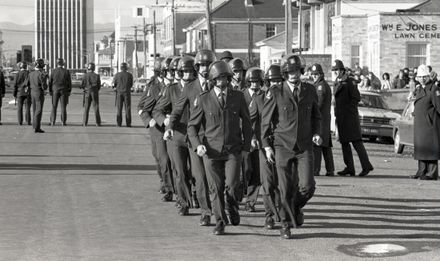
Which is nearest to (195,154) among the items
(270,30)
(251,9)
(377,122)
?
(377,122)

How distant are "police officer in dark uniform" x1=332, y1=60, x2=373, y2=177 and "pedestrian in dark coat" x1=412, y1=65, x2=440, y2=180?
3.10ft

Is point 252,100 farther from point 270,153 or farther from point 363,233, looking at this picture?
point 363,233

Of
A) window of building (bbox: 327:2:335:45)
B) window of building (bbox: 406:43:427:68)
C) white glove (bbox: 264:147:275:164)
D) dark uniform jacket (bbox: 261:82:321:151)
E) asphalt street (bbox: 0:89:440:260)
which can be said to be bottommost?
asphalt street (bbox: 0:89:440:260)

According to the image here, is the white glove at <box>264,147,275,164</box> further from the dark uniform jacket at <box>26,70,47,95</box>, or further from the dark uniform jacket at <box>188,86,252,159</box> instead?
the dark uniform jacket at <box>26,70,47,95</box>

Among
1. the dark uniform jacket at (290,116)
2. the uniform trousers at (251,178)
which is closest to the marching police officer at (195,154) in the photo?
the dark uniform jacket at (290,116)

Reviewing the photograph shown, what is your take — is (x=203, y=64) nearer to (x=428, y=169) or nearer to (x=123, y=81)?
(x=428, y=169)

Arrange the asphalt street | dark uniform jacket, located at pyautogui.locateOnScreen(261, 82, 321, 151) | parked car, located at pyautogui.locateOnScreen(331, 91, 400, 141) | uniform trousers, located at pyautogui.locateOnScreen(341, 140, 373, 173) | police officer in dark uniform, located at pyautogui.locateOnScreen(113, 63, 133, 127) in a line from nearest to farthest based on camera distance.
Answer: the asphalt street
dark uniform jacket, located at pyautogui.locateOnScreen(261, 82, 321, 151)
uniform trousers, located at pyautogui.locateOnScreen(341, 140, 373, 173)
parked car, located at pyautogui.locateOnScreen(331, 91, 400, 141)
police officer in dark uniform, located at pyautogui.locateOnScreen(113, 63, 133, 127)

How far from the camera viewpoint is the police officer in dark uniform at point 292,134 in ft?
37.6

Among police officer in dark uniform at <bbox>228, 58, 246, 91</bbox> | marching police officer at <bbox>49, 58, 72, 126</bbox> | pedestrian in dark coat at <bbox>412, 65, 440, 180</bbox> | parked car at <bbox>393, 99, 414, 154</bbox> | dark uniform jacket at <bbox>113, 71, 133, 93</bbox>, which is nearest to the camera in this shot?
police officer in dark uniform at <bbox>228, 58, 246, 91</bbox>

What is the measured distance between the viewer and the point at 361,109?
2942 centimetres

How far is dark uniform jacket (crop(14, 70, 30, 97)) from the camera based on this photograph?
107 ft

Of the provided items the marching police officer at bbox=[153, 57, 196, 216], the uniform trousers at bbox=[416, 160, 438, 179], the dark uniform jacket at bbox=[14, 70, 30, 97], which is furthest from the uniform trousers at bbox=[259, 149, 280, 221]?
the dark uniform jacket at bbox=[14, 70, 30, 97]

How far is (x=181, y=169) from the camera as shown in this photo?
13133mm

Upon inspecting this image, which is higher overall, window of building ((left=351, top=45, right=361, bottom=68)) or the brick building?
the brick building
